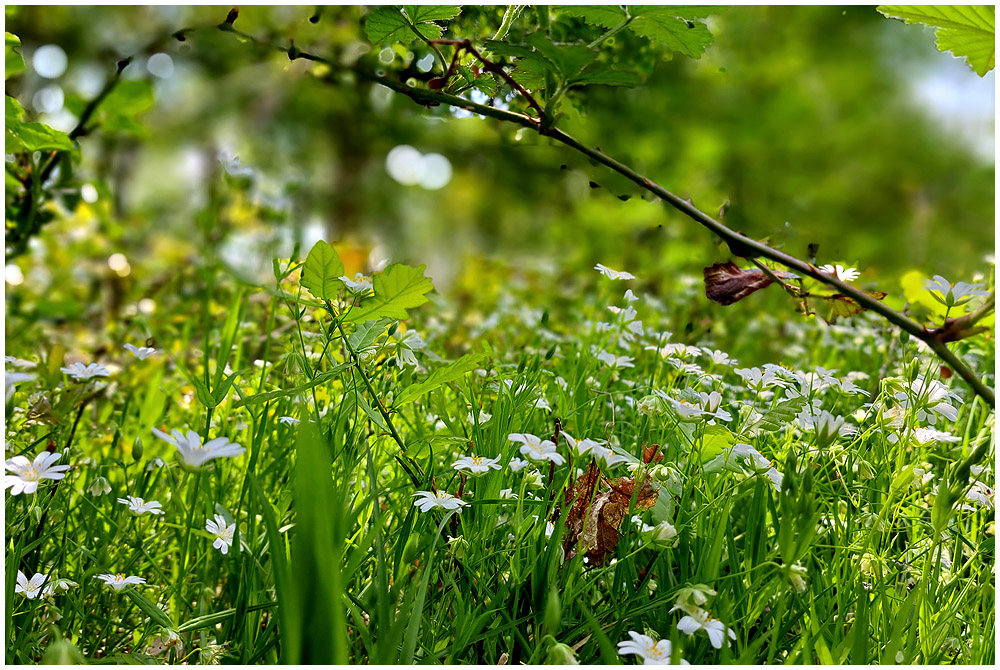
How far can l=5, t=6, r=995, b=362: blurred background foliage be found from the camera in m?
2.05

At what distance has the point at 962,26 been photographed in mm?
722

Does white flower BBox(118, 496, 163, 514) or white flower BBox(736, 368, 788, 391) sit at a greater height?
white flower BBox(736, 368, 788, 391)

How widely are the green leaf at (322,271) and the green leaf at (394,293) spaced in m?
0.04

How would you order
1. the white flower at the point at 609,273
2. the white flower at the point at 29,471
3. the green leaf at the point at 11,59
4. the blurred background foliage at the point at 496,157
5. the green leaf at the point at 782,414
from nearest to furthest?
the white flower at the point at 29,471 < the green leaf at the point at 782,414 < the green leaf at the point at 11,59 < the white flower at the point at 609,273 < the blurred background foliage at the point at 496,157

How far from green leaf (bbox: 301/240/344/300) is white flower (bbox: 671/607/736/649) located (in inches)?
20.3

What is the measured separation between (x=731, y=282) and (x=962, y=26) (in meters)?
0.35

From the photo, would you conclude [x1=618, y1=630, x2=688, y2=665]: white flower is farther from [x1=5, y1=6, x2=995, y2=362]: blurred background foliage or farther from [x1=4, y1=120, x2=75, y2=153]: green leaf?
[x1=4, y1=120, x2=75, y2=153]: green leaf

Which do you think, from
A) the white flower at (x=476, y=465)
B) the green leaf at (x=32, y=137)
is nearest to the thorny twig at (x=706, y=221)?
the white flower at (x=476, y=465)

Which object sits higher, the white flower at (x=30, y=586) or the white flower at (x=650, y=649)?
the white flower at (x=650, y=649)

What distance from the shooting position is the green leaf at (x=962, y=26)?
0.70 m

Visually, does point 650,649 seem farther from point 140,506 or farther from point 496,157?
point 496,157

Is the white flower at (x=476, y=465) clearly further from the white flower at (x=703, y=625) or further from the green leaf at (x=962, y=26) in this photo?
the green leaf at (x=962, y=26)

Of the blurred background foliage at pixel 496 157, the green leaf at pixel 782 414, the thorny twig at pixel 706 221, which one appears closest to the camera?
the thorny twig at pixel 706 221

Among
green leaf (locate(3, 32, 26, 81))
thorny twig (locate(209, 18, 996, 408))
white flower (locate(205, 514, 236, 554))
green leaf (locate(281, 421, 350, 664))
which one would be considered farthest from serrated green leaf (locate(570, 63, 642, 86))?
green leaf (locate(3, 32, 26, 81))
